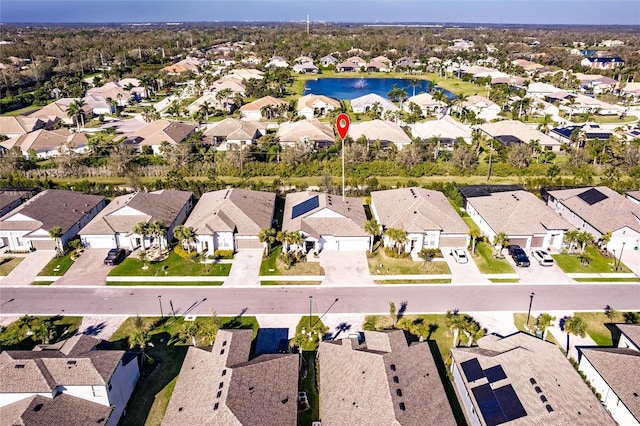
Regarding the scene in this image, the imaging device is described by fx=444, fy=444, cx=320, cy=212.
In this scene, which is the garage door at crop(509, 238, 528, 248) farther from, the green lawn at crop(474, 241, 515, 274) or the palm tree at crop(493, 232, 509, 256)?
the green lawn at crop(474, 241, 515, 274)

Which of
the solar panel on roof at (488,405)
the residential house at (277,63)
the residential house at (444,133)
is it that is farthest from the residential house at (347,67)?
the solar panel on roof at (488,405)

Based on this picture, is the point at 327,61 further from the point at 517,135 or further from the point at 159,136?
the point at 159,136

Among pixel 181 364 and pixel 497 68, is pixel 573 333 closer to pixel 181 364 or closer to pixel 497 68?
pixel 181 364

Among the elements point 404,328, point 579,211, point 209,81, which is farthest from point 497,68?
point 404,328

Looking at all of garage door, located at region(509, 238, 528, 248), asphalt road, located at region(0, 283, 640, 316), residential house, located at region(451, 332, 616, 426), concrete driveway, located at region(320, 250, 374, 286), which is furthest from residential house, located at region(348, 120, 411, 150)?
residential house, located at region(451, 332, 616, 426)


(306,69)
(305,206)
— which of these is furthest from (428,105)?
(306,69)
